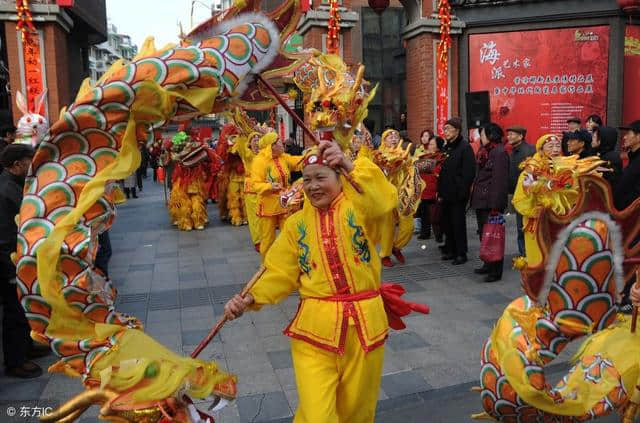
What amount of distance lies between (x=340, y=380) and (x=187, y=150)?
31.1ft

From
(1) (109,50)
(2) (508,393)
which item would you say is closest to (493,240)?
(2) (508,393)

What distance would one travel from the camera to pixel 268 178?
702 cm

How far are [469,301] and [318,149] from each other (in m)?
3.89

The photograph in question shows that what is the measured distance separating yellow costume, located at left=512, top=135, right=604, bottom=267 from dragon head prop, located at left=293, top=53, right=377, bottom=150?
161 centimetres

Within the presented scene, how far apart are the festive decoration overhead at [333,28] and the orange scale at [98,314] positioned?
1030 centimetres

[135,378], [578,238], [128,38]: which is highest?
[128,38]

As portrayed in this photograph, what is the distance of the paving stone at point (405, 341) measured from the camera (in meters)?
4.72

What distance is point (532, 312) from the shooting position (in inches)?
109

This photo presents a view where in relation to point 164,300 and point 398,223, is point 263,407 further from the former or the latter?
point 398,223

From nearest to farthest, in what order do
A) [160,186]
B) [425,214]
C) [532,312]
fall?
[532,312], [425,214], [160,186]

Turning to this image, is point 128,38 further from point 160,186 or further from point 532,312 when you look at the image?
point 532,312

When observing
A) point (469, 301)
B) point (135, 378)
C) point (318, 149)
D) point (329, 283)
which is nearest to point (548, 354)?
point (329, 283)

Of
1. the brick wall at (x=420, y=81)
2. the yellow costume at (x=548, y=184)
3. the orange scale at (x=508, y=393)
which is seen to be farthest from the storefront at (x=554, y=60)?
the orange scale at (x=508, y=393)

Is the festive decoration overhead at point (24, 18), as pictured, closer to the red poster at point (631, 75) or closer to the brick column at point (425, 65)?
the brick column at point (425, 65)
